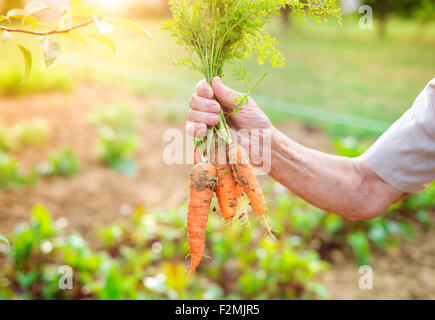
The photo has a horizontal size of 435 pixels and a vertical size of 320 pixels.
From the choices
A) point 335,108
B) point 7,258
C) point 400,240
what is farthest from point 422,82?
point 7,258

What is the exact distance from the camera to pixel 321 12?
4.45 feet

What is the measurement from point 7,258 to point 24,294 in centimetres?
45

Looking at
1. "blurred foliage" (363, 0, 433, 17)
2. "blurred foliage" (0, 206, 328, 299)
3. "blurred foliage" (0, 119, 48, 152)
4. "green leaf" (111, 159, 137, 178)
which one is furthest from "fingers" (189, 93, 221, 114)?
"blurred foliage" (363, 0, 433, 17)

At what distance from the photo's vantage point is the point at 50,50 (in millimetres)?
1229

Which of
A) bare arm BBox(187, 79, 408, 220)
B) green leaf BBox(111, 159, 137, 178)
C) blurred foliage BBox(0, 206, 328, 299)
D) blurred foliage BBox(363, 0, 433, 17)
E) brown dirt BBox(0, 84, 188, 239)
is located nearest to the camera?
bare arm BBox(187, 79, 408, 220)

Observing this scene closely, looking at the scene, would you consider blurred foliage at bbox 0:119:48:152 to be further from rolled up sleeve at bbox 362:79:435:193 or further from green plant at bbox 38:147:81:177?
rolled up sleeve at bbox 362:79:435:193

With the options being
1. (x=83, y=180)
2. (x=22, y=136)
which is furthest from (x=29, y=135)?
(x=83, y=180)

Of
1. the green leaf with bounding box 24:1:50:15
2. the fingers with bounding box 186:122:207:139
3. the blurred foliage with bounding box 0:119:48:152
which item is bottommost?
the blurred foliage with bounding box 0:119:48:152

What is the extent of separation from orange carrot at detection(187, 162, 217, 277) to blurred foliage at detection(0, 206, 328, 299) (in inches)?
27.1

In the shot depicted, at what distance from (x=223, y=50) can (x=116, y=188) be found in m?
2.53

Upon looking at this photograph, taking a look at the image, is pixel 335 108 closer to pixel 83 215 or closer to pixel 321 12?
pixel 83 215

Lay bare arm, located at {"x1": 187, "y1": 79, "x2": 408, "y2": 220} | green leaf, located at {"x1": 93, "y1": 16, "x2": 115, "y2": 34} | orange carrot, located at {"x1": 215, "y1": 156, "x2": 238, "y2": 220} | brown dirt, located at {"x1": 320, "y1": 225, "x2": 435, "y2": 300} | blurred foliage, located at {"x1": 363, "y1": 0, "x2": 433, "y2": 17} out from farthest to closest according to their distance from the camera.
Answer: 1. blurred foliage, located at {"x1": 363, "y1": 0, "x2": 433, "y2": 17}
2. brown dirt, located at {"x1": 320, "y1": 225, "x2": 435, "y2": 300}
3. bare arm, located at {"x1": 187, "y1": 79, "x2": 408, "y2": 220}
4. orange carrot, located at {"x1": 215, "y1": 156, "x2": 238, "y2": 220}
5. green leaf, located at {"x1": 93, "y1": 16, "x2": 115, "y2": 34}

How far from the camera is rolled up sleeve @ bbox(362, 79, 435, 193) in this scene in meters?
1.59

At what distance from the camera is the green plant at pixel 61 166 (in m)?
3.80
